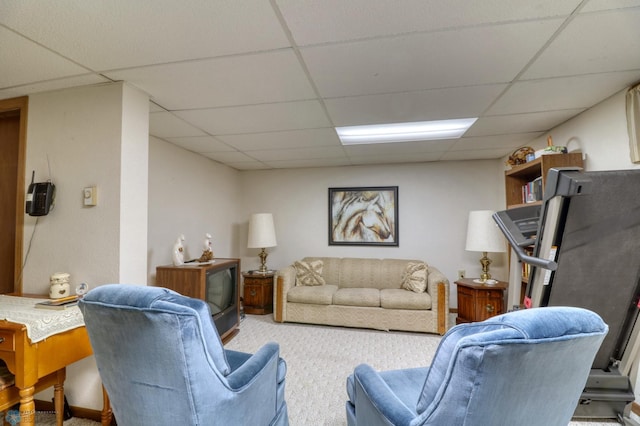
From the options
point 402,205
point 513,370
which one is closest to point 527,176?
point 402,205

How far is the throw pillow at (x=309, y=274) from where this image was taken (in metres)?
3.83

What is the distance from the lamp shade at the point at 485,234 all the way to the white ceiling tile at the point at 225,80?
2.55m

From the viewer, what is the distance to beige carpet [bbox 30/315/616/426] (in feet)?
6.22

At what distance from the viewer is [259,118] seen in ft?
7.74

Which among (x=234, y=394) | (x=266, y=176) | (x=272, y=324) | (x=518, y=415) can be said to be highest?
(x=266, y=176)

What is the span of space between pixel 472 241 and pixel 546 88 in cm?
192

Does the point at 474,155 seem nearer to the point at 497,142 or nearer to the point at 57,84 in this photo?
the point at 497,142

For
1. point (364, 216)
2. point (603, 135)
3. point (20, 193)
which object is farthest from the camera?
point (364, 216)

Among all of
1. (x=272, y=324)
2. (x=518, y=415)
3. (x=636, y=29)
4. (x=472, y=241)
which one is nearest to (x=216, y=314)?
(x=272, y=324)

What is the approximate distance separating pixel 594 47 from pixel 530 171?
1677mm

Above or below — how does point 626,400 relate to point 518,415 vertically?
below

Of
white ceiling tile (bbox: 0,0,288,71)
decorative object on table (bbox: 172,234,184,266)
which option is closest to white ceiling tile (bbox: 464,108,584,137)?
white ceiling tile (bbox: 0,0,288,71)

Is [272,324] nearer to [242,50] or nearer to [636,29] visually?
[242,50]

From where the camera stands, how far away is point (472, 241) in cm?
333
